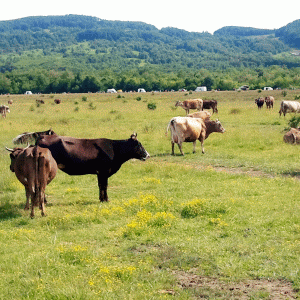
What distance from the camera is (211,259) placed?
22.3 feet

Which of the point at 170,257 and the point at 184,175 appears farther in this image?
the point at 184,175

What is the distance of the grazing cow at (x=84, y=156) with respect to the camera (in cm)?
1052

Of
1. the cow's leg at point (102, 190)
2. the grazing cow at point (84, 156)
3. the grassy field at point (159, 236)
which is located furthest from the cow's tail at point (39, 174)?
the cow's leg at point (102, 190)

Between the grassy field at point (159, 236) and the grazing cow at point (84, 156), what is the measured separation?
2.21ft

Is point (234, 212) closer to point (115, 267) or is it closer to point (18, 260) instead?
point (115, 267)

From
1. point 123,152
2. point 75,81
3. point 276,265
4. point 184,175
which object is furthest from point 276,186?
point 75,81

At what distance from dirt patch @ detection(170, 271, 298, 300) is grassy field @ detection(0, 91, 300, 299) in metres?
0.01

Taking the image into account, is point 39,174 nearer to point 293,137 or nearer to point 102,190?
point 102,190

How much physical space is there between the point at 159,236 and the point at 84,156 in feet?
11.4

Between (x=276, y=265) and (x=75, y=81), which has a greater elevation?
(x=75, y=81)

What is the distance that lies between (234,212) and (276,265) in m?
2.69

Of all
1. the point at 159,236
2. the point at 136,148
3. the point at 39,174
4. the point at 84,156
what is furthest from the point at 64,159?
the point at 159,236

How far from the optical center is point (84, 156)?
10594mm

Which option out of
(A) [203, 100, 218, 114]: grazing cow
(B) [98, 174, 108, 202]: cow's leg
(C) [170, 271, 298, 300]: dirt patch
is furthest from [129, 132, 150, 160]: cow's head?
(A) [203, 100, 218, 114]: grazing cow
